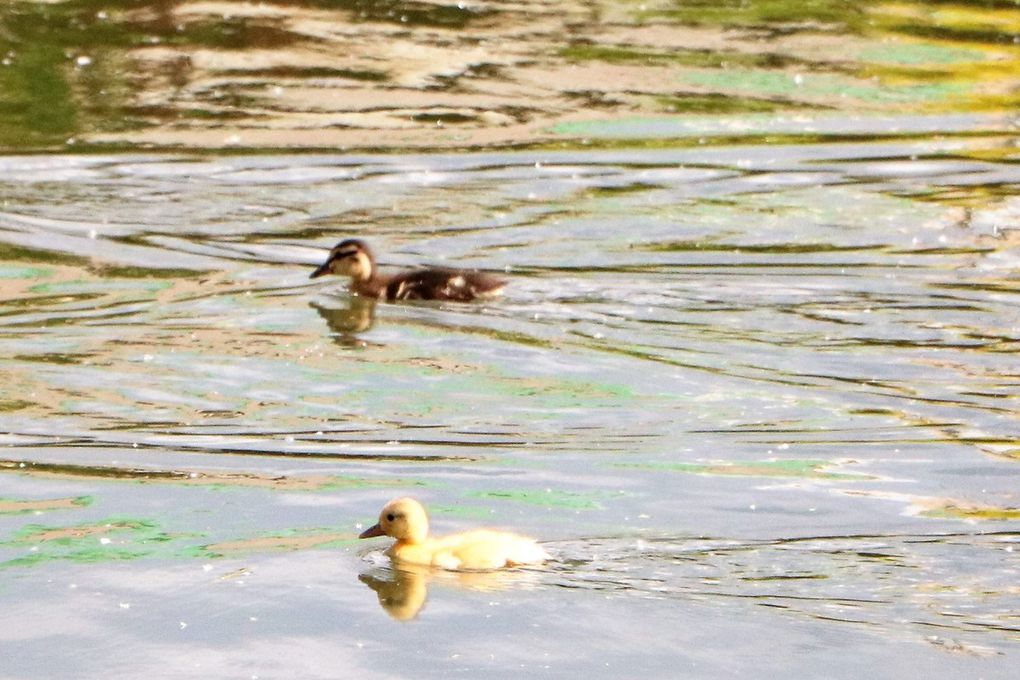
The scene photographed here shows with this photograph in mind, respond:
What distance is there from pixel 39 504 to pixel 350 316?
2817 mm

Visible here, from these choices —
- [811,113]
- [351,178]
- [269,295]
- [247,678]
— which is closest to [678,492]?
[247,678]

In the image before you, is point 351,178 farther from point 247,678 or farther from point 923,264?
Answer: point 247,678

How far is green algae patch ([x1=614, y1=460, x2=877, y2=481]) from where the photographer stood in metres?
6.51

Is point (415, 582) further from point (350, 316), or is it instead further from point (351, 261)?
point (351, 261)

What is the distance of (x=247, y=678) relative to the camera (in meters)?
5.08

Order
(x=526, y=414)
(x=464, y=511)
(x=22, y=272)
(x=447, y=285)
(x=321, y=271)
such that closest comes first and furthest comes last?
1. (x=464, y=511)
2. (x=526, y=414)
3. (x=447, y=285)
4. (x=321, y=271)
5. (x=22, y=272)

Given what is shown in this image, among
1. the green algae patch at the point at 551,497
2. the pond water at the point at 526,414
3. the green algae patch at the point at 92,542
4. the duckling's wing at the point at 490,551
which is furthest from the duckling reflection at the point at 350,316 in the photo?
the duckling's wing at the point at 490,551

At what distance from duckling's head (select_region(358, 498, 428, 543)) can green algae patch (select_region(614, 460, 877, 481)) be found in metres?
1.04

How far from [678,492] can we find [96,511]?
1.81 metres

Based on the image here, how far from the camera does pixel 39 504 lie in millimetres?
6320

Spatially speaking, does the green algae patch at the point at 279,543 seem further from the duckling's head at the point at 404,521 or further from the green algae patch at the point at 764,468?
the green algae patch at the point at 764,468

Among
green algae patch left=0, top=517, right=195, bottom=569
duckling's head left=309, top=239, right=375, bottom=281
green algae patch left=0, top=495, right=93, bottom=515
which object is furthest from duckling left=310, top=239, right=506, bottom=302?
green algae patch left=0, top=517, right=195, bottom=569

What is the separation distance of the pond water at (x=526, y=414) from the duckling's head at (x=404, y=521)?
124mm

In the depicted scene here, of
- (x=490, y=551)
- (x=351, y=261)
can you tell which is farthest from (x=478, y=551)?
(x=351, y=261)
